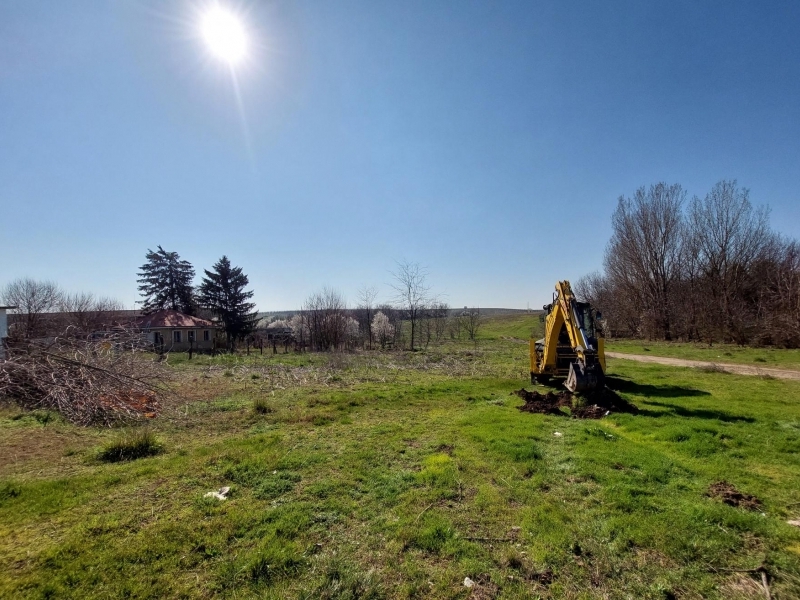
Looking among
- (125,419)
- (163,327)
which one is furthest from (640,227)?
(163,327)

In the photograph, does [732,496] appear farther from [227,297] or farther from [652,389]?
[227,297]

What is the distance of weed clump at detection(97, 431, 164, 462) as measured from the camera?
20.0 ft

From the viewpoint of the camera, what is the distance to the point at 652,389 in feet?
37.3

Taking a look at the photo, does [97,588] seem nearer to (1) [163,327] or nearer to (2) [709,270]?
(1) [163,327]

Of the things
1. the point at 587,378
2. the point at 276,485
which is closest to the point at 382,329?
the point at 587,378

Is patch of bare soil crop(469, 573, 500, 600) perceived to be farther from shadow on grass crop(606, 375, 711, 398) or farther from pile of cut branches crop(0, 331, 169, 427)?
shadow on grass crop(606, 375, 711, 398)

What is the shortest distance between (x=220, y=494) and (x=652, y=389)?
11.9 meters

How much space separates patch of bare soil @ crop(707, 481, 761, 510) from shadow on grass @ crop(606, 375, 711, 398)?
6592 mm

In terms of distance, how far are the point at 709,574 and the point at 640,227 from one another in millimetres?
40863

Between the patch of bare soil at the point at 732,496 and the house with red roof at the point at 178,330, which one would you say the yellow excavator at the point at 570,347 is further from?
the house with red roof at the point at 178,330

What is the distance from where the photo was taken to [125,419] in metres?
7.88

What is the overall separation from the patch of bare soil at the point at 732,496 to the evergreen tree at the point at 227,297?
39754 millimetres

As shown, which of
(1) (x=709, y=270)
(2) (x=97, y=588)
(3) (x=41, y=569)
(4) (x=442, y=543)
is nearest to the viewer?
(2) (x=97, y=588)

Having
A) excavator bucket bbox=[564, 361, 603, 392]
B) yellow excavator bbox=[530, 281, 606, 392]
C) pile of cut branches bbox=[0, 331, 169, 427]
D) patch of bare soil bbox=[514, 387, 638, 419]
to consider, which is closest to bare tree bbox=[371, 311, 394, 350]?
yellow excavator bbox=[530, 281, 606, 392]
